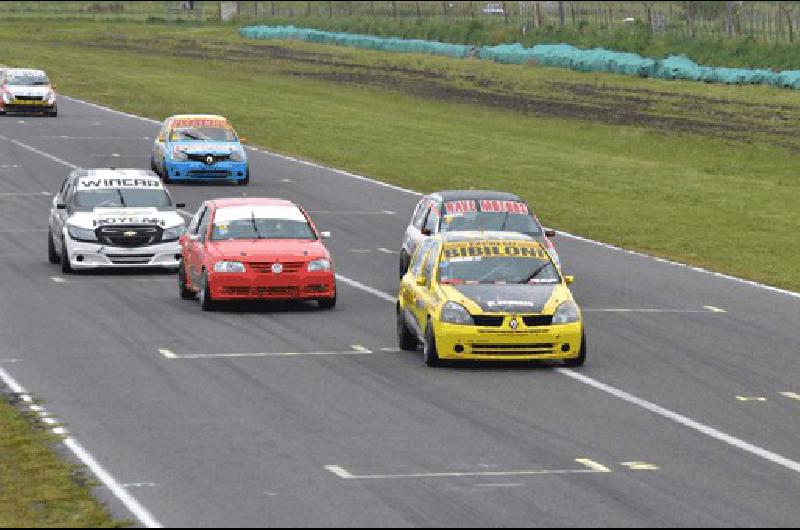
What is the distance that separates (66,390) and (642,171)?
38.0 metres

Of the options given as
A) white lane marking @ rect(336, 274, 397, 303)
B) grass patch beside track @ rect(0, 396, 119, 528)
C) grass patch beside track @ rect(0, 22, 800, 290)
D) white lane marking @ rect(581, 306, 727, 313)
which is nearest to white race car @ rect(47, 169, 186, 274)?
white lane marking @ rect(336, 274, 397, 303)

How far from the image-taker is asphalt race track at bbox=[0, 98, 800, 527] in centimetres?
1653

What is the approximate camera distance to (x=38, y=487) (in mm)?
17281

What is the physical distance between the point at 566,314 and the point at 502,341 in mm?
849

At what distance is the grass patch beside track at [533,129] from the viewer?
1815 inches

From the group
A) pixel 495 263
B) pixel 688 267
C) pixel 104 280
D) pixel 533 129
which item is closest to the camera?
pixel 495 263

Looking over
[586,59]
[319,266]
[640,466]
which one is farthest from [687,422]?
[586,59]

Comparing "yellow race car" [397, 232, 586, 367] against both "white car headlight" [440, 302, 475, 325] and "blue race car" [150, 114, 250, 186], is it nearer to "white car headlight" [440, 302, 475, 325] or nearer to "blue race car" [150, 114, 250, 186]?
"white car headlight" [440, 302, 475, 325]

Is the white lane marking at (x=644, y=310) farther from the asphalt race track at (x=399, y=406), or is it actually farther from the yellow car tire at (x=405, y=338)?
the yellow car tire at (x=405, y=338)

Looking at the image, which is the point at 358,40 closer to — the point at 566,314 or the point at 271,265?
the point at 271,265

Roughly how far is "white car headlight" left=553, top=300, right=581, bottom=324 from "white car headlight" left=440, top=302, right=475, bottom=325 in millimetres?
1014

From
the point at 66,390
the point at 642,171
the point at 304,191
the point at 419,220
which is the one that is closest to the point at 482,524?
the point at 66,390

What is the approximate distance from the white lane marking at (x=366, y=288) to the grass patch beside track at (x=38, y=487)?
443 inches

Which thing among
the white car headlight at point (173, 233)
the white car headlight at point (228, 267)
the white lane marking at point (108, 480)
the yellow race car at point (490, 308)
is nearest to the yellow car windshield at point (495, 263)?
the yellow race car at point (490, 308)
